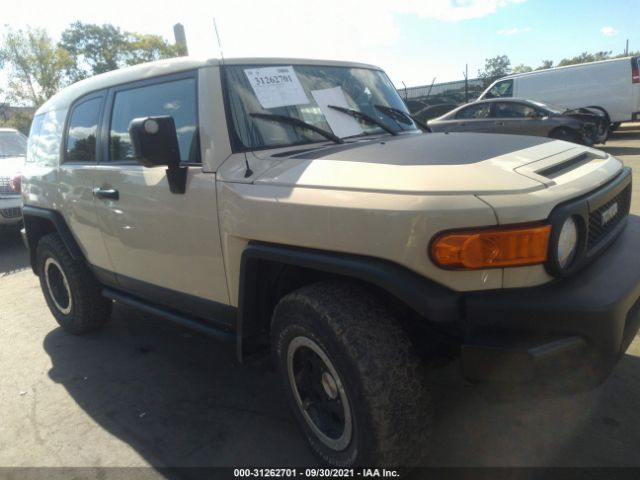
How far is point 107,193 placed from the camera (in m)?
3.05

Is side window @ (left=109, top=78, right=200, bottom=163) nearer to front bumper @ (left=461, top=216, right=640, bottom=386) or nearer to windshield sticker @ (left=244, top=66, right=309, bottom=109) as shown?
windshield sticker @ (left=244, top=66, right=309, bottom=109)

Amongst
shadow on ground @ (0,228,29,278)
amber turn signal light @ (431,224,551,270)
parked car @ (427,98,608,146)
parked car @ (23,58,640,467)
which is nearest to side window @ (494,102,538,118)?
parked car @ (427,98,608,146)

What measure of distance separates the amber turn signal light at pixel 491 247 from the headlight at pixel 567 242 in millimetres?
107

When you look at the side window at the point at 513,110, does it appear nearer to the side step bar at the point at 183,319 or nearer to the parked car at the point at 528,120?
the parked car at the point at 528,120

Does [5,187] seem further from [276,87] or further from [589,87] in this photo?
[589,87]

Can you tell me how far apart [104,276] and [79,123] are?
1.12m

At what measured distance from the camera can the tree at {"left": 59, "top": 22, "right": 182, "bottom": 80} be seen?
45.6 meters

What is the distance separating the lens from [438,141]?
2.62 meters

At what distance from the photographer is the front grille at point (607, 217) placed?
6.69 ft

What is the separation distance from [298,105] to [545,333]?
5.49ft

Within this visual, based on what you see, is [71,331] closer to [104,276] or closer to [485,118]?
[104,276]

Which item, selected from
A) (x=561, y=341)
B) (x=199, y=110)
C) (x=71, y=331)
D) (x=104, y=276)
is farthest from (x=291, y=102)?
(x=71, y=331)

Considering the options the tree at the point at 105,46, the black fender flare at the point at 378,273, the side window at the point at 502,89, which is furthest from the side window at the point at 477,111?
the tree at the point at 105,46

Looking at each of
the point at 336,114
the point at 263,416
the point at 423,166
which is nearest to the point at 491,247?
the point at 423,166
